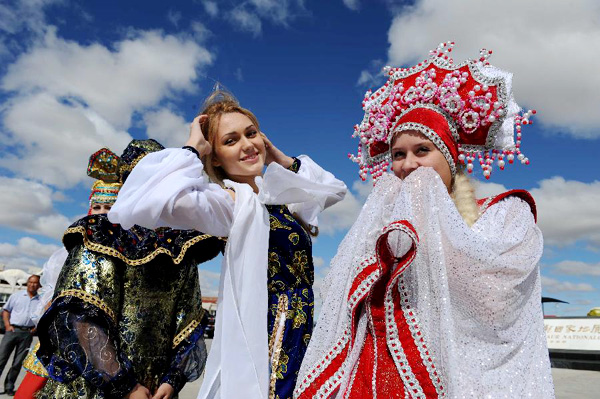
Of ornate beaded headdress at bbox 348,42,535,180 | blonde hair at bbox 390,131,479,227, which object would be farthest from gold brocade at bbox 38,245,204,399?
blonde hair at bbox 390,131,479,227

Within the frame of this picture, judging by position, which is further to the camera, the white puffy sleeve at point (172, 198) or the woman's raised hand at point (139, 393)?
the woman's raised hand at point (139, 393)

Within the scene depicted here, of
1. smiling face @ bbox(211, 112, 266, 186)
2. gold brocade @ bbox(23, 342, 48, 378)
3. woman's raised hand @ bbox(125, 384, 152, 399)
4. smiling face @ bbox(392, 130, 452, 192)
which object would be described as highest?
smiling face @ bbox(211, 112, 266, 186)

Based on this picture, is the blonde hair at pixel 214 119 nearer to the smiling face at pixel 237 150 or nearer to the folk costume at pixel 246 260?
the smiling face at pixel 237 150

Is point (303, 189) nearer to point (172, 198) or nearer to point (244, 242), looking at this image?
point (244, 242)

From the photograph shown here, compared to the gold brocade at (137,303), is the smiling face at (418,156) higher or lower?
Result: higher

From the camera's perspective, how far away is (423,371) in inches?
63.6

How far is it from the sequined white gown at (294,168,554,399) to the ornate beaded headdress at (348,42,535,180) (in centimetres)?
41

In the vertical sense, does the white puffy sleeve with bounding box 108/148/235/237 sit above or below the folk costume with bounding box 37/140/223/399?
above

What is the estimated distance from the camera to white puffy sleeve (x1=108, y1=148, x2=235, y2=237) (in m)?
1.90

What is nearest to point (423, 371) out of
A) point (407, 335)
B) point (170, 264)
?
point (407, 335)

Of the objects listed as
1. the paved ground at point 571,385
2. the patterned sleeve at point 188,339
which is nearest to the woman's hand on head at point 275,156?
the patterned sleeve at point 188,339

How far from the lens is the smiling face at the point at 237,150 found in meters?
2.58

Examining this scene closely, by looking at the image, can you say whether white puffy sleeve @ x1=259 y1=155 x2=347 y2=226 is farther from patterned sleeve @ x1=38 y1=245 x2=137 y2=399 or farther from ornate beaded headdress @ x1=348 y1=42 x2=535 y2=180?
patterned sleeve @ x1=38 y1=245 x2=137 y2=399

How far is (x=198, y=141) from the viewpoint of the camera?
2352 mm
